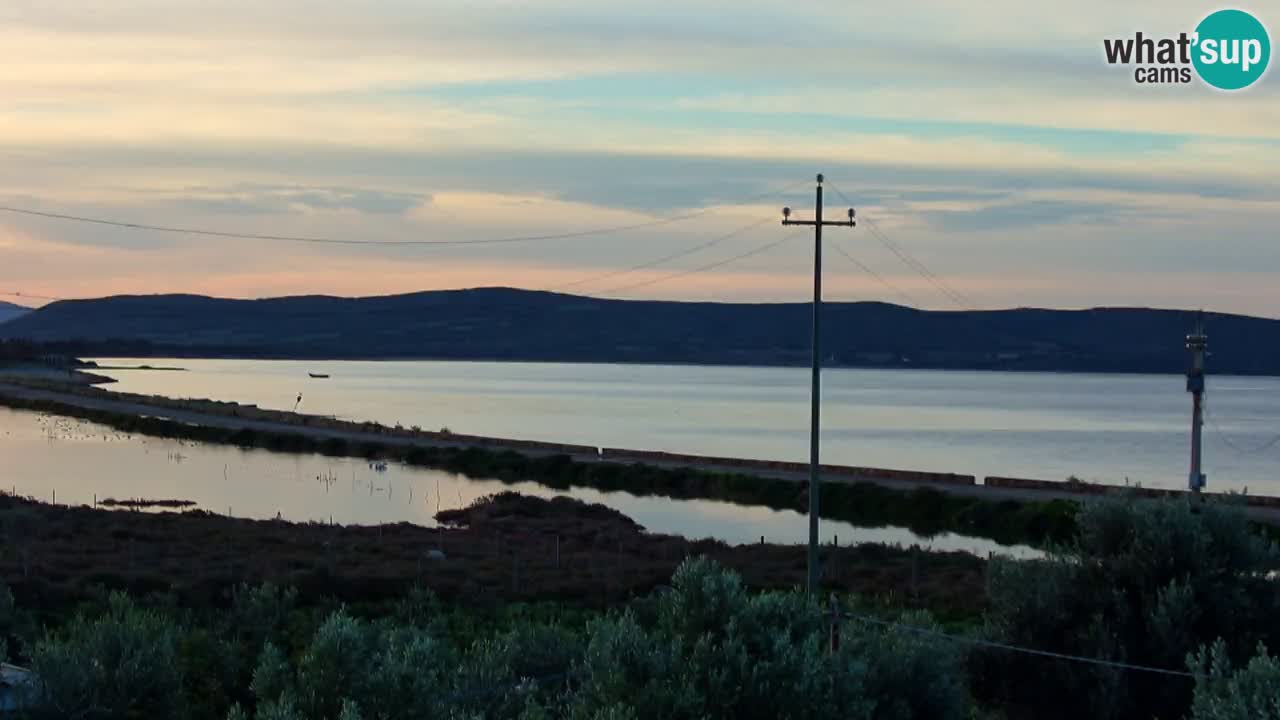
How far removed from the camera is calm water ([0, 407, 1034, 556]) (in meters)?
53.2

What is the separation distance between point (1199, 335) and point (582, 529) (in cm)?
2170

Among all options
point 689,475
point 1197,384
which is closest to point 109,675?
point 1197,384

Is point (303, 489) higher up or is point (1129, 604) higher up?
point (1129, 604)

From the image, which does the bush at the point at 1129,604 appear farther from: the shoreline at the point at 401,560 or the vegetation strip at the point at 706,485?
the vegetation strip at the point at 706,485

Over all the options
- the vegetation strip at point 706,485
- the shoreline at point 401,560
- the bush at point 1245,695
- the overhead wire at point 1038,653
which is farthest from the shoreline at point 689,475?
the bush at point 1245,695

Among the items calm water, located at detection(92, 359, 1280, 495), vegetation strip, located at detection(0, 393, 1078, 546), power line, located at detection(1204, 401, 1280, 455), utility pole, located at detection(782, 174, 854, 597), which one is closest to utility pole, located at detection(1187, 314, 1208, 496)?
vegetation strip, located at detection(0, 393, 1078, 546)

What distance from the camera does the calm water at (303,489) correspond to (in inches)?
2094

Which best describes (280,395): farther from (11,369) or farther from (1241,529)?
(1241,529)

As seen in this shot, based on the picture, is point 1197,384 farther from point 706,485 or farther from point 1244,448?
point 1244,448

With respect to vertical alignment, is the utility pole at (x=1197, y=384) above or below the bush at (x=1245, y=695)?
above

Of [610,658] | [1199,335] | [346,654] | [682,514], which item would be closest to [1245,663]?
[610,658]

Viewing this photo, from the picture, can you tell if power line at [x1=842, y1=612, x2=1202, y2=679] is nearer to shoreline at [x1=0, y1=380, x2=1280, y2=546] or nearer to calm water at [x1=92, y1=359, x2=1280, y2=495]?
shoreline at [x1=0, y1=380, x2=1280, y2=546]

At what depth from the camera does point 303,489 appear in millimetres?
63344

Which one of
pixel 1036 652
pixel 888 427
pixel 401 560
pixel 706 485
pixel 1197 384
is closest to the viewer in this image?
pixel 1036 652
